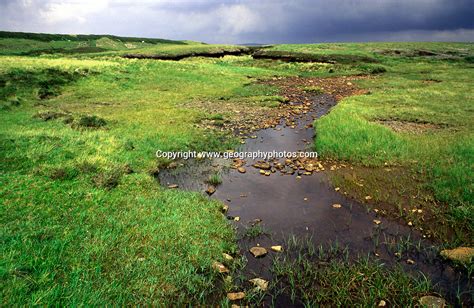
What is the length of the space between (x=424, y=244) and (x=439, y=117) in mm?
13121

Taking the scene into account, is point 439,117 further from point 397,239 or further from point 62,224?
point 62,224

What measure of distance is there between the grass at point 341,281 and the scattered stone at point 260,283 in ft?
0.58

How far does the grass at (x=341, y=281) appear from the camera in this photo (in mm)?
5211

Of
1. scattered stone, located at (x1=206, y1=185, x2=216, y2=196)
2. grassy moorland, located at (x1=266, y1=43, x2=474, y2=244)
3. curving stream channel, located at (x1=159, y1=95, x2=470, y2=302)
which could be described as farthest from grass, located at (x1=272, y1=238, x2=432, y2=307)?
scattered stone, located at (x1=206, y1=185, x2=216, y2=196)

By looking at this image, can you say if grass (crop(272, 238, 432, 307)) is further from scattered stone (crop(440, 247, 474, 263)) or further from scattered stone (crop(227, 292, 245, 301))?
scattered stone (crop(440, 247, 474, 263))

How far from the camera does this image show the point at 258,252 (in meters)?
6.51

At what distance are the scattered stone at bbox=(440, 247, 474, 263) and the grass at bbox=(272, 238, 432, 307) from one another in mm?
995

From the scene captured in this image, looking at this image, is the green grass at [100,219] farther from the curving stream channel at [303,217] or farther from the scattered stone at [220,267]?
the curving stream channel at [303,217]

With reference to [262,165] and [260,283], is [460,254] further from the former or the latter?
[262,165]

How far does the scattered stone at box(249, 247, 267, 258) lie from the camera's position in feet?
21.2

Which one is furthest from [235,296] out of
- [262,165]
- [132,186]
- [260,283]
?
[262,165]

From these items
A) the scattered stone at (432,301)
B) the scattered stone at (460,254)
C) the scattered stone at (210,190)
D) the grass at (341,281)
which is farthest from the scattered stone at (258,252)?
the scattered stone at (460,254)

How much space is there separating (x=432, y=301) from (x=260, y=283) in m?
2.87

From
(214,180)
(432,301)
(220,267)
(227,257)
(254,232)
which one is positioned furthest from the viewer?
(214,180)
